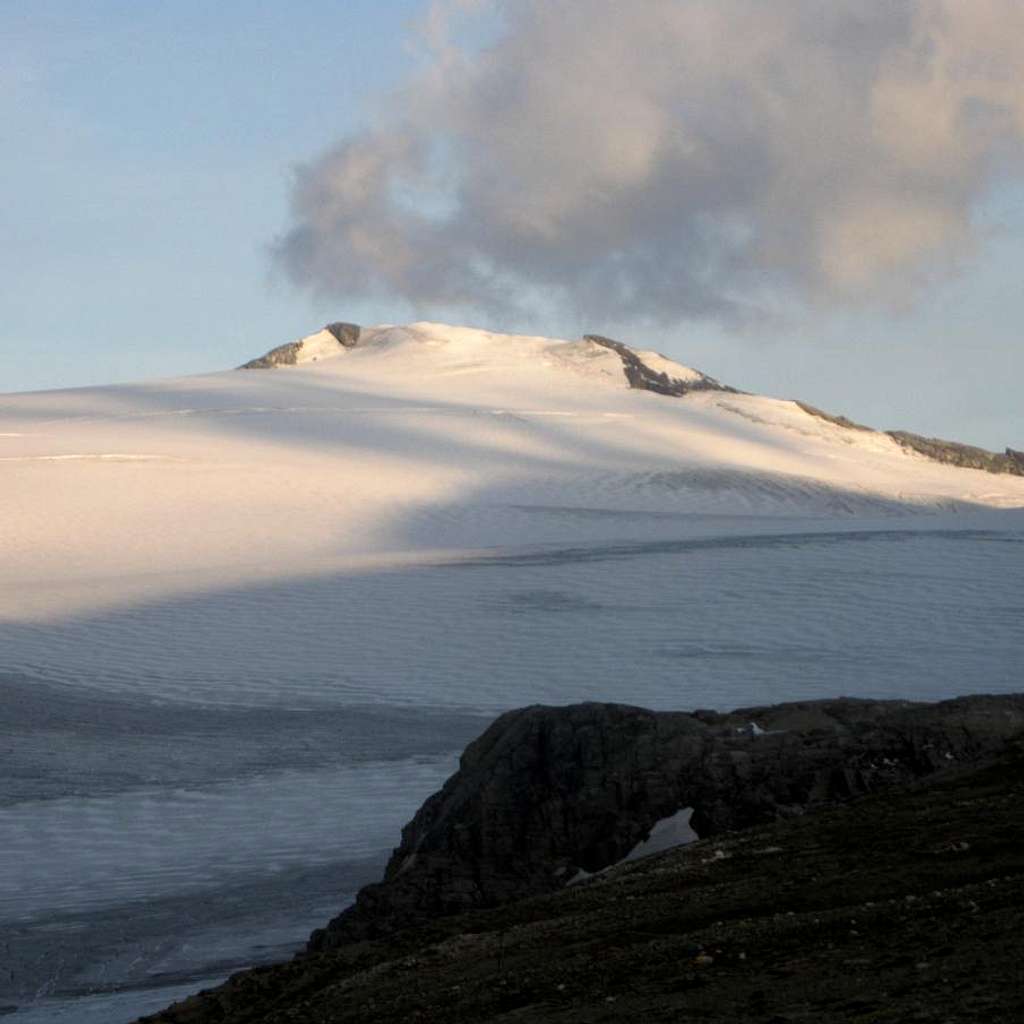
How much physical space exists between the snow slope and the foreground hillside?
14764 mm

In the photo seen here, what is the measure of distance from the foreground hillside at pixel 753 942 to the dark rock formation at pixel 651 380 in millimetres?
39285

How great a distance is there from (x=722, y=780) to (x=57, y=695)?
9.45 m

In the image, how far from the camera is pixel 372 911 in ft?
22.2

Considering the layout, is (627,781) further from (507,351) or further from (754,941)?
(507,351)

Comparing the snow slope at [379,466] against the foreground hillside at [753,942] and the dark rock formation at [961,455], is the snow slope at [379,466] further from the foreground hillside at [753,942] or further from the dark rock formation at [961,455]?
the foreground hillside at [753,942]

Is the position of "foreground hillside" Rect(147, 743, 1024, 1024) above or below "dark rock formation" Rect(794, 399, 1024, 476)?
below

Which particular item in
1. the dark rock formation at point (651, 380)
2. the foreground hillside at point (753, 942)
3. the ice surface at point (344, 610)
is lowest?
the foreground hillside at point (753, 942)

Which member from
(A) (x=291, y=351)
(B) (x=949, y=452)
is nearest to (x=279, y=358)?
(A) (x=291, y=351)

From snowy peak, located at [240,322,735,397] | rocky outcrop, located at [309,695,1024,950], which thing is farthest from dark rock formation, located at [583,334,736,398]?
rocky outcrop, located at [309,695,1024,950]

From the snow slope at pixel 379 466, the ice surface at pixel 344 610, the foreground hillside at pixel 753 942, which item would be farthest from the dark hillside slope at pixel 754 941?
the snow slope at pixel 379 466

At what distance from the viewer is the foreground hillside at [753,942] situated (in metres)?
3.80

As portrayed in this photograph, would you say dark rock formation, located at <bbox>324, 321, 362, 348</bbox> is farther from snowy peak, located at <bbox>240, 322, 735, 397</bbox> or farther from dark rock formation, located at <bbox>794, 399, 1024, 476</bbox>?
dark rock formation, located at <bbox>794, 399, 1024, 476</bbox>

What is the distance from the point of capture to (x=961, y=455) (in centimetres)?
4469

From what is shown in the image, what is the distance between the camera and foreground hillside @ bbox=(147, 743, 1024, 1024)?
3.80 meters
